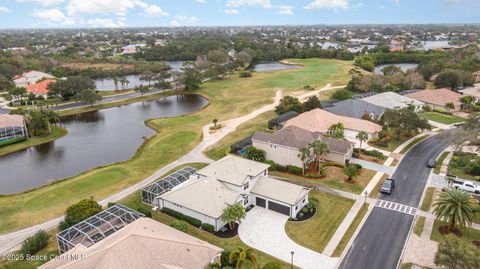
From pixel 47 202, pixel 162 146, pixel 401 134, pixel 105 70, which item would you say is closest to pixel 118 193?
pixel 47 202

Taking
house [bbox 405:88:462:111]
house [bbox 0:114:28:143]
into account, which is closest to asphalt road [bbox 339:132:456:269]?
house [bbox 405:88:462:111]

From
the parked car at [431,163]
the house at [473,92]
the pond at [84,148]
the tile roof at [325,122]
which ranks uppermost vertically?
the house at [473,92]

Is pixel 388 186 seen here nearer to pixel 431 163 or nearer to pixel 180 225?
pixel 431 163

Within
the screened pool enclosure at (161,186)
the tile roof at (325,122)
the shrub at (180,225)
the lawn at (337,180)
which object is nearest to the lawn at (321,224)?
the lawn at (337,180)

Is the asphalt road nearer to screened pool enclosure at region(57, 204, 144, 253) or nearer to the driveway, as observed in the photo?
the driveway

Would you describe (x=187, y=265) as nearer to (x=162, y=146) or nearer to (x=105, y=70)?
(x=162, y=146)

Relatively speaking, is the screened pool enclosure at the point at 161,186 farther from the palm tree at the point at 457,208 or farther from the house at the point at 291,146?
the palm tree at the point at 457,208
